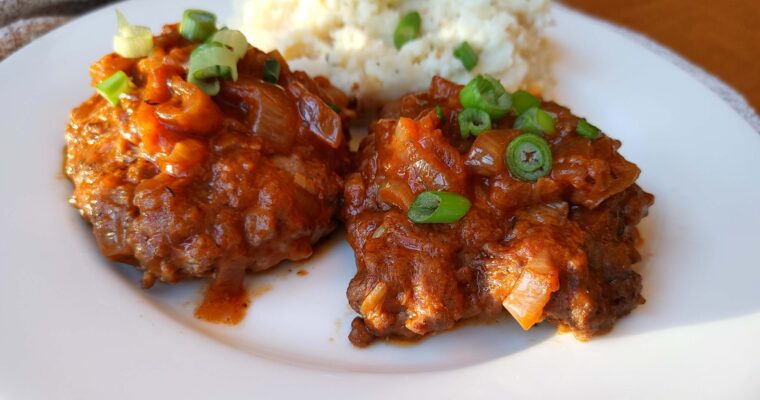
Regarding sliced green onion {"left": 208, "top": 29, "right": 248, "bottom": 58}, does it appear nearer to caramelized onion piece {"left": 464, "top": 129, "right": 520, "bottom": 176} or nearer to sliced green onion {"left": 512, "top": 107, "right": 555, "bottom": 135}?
caramelized onion piece {"left": 464, "top": 129, "right": 520, "bottom": 176}

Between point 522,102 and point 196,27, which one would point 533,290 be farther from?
point 196,27

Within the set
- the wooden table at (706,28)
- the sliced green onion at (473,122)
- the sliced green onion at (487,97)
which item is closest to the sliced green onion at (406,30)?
the sliced green onion at (487,97)

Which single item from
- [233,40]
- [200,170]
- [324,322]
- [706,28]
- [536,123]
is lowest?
[324,322]

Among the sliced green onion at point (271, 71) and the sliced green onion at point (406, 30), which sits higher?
the sliced green onion at point (406, 30)

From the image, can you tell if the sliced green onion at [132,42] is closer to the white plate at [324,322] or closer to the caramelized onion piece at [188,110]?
the caramelized onion piece at [188,110]

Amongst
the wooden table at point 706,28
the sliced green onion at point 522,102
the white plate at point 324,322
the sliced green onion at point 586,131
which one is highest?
the wooden table at point 706,28

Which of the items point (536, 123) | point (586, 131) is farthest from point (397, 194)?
point (586, 131)

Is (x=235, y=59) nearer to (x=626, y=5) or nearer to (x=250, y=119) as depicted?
(x=250, y=119)

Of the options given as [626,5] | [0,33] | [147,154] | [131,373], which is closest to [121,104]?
[147,154]

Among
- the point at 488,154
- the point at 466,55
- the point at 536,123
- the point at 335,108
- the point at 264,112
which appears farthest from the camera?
the point at 466,55
